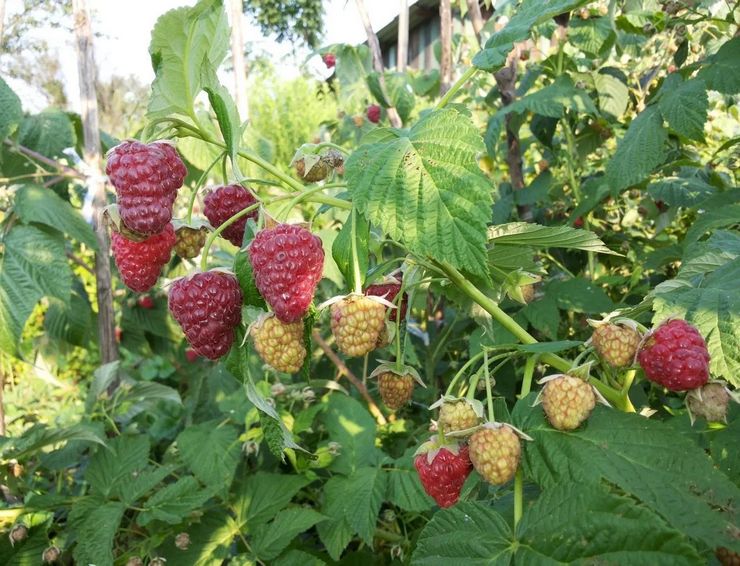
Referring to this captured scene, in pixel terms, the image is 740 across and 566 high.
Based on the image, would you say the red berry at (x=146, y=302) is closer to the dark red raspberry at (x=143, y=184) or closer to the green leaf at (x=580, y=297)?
the green leaf at (x=580, y=297)

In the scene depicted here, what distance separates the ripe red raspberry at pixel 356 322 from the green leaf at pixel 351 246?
2 cm

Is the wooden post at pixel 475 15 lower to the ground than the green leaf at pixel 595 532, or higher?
higher

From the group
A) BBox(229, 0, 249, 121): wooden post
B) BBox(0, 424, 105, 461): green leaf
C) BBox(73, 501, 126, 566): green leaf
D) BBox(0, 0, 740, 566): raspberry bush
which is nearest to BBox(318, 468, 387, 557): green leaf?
Answer: BBox(0, 0, 740, 566): raspberry bush

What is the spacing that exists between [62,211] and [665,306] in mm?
1689

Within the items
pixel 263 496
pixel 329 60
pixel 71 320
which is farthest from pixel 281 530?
pixel 329 60

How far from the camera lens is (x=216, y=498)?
5.75ft

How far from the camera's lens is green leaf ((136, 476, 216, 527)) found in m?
1.45

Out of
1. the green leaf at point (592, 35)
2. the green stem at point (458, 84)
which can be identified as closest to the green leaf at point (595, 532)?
the green stem at point (458, 84)

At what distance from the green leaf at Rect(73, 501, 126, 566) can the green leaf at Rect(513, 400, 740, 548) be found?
1.02 metres

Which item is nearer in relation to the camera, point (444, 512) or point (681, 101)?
point (444, 512)

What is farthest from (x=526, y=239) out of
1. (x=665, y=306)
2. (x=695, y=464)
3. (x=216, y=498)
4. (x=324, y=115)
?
(x=324, y=115)

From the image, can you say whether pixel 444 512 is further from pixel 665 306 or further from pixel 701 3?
pixel 701 3

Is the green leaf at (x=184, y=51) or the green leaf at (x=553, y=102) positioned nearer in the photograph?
the green leaf at (x=184, y=51)

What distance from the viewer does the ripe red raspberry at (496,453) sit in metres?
0.77
